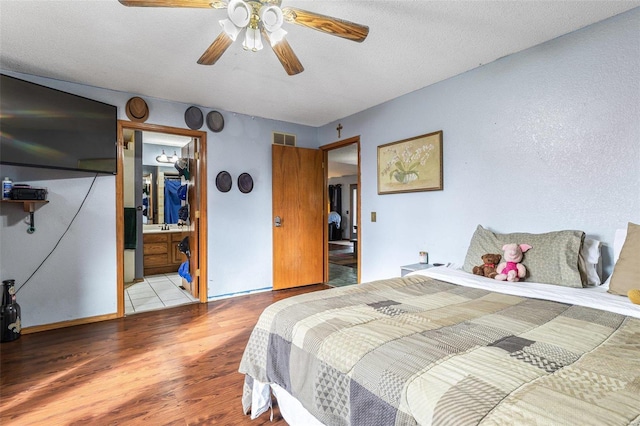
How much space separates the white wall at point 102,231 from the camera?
2.95 meters

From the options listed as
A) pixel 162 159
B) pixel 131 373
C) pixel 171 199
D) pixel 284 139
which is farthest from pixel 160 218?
pixel 131 373

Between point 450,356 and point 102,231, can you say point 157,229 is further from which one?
point 450,356

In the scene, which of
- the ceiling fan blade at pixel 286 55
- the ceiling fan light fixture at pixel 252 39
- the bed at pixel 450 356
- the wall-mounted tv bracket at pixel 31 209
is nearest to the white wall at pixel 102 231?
the wall-mounted tv bracket at pixel 31 209

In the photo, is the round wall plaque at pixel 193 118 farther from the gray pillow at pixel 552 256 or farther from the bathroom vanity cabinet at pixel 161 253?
the gray pillow at pixel 552 256

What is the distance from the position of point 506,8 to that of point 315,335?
2.27 metres

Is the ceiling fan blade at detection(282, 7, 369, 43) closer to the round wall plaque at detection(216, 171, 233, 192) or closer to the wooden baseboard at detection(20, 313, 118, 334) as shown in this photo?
the round wall plaque at detection(216, 171, 233, 192)

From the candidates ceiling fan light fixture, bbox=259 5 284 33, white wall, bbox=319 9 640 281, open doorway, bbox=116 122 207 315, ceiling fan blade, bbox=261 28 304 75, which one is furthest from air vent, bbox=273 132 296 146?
ceiling fan light fixture, bbox=259 5 284 33

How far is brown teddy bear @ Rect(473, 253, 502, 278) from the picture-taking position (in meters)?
2.24

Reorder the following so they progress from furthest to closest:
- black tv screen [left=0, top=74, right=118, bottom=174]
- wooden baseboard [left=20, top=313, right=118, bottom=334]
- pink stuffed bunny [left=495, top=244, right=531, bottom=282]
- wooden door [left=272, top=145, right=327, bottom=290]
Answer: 1. wooden door [left=272, top=145, right=327, bottom=290]
2. wooden baseboard [left=20, top=313, right=118, bottom=334]
3. black tv screen [left=0, top=74, right=118, bottom=174]
4. pink stuffed bunny [left=495, top=244, right=531, bottom=282]

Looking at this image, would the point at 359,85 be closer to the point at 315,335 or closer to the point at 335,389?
the point at 315,335

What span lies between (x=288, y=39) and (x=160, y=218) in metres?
5.10

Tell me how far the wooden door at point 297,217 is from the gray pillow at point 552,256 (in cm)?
274

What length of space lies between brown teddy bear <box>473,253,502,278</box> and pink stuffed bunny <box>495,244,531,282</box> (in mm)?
35

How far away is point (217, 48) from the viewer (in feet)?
6.54
